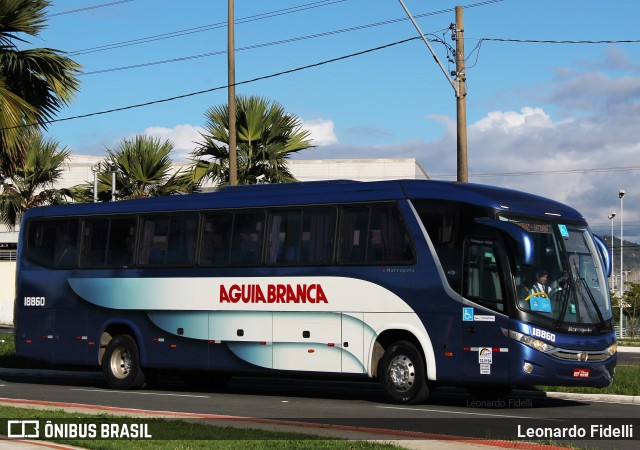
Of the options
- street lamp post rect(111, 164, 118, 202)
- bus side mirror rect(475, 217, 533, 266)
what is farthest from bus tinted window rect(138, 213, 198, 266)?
street lamp post rect(111, 164, 118, 202)

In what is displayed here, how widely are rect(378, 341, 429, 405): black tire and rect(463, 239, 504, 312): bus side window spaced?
1434mm

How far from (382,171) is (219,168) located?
43.1 meters

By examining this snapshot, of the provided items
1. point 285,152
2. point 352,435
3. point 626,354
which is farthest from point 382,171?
point 352,435

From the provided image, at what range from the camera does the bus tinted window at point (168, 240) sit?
2194 centimetres

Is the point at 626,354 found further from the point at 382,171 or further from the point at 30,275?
the point at 382,171

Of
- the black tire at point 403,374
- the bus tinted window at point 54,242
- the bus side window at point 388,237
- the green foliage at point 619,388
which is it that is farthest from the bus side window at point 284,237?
the green foliage at point 619,388

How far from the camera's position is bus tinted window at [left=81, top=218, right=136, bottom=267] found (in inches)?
902

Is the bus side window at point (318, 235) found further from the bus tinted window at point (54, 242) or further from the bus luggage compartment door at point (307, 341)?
the bus tinted window at point (54, 242)

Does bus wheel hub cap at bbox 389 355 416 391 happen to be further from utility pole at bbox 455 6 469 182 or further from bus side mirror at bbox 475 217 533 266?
utility pole at bbox 455 6 469 182

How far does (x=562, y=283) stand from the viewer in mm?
17766

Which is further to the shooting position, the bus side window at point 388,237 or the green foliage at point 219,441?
the bus side window at point 388,237

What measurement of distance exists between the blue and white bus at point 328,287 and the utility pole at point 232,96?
17.0ft

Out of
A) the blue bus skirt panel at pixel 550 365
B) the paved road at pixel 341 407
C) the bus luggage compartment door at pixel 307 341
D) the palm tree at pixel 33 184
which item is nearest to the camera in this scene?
the paved road at pixel 341 407

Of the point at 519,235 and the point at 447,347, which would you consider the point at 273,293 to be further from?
the point at 519,235
